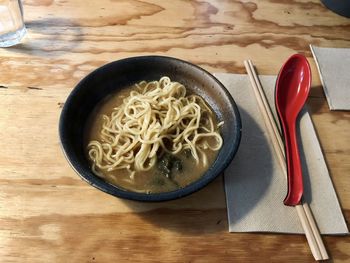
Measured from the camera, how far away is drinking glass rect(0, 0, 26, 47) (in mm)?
1405

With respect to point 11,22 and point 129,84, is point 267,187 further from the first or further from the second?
point 11,22

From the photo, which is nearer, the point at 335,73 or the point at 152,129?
the point at 152,129

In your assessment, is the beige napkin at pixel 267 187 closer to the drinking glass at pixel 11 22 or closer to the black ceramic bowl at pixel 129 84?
the black ceramic bowl at pixel 129 84

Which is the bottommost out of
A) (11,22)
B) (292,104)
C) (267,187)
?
(267,187)

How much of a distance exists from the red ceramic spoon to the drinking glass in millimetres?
999

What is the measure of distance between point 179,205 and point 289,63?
68 cm

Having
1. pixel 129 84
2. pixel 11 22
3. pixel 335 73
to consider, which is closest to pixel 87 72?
pixel 129 84

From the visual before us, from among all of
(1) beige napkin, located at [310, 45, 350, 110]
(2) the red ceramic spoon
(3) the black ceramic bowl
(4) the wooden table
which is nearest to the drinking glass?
(4) the wooden table

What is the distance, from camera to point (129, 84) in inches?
49.6

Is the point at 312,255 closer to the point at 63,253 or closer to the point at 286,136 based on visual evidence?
the point at 286,136

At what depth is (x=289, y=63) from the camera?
1.35 meters

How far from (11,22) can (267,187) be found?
1130mm

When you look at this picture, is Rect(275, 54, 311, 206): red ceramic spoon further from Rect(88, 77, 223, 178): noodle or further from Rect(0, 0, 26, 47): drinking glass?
Rect(0, 0, 26, 47): drinking glass

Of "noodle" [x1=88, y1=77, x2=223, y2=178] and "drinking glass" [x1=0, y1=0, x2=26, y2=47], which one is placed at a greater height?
"drinking glass" [x1=0, y1=0, x2=26, y2=47]
